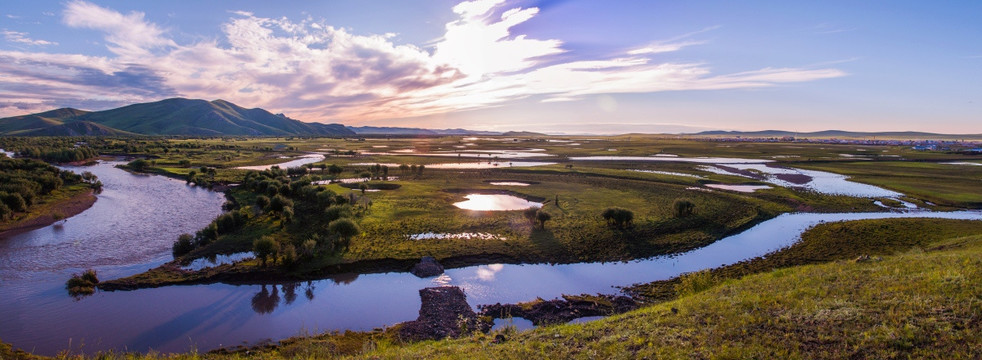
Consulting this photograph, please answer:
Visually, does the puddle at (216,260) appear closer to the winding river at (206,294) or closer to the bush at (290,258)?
the winding river at (206,294)

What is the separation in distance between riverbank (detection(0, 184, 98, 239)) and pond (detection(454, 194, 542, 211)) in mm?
37140

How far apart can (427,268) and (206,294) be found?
469 inches

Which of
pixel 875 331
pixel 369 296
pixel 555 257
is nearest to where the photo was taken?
pixel 875 331

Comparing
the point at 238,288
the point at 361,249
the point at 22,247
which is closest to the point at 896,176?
the point at 361,249

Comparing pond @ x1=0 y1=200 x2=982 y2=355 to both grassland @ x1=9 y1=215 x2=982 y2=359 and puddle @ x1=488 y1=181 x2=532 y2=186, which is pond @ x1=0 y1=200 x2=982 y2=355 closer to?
grassland @ x1=9 y1=215 x2=982 y2=359

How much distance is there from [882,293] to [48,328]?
3300 centimetres

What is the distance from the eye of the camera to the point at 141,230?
1316 inches

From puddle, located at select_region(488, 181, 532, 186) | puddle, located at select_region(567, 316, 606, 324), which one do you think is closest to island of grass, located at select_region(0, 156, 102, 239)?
puddle, located at select_region(567, 316, 606, 324)

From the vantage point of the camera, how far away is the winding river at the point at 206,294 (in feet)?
57.7

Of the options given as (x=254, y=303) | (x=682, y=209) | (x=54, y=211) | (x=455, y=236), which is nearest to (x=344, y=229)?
(x=455, y=236)

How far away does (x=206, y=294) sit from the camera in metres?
21.5

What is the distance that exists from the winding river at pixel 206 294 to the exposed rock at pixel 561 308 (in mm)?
1256

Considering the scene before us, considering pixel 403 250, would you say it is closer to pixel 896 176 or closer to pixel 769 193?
pixel 769 193

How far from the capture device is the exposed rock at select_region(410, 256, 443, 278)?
24.4m
